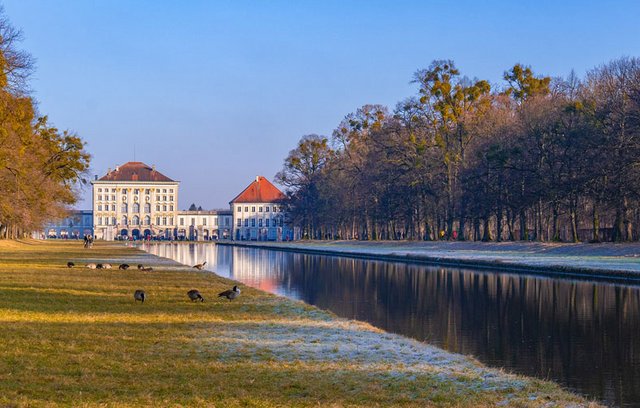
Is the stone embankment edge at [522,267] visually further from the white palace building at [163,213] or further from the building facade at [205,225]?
the building facade at [205,225]

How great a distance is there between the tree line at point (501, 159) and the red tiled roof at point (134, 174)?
81829 millimetres

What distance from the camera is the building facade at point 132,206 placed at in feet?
572

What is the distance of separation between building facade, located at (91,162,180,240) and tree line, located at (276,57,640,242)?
79.7 m

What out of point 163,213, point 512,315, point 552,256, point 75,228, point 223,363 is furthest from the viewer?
point 75,228

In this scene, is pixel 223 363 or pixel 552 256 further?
pixel 552 256

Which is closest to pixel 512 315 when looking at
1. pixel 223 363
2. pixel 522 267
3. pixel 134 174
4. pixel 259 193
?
pixel 223 363

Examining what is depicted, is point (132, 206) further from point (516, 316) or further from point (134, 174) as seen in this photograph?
point (516, 316)

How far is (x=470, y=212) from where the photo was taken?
66.7 meters

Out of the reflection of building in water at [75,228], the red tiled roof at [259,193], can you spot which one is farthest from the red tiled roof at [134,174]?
the red tiled roof at [259,193]

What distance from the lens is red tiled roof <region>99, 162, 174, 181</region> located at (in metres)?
176

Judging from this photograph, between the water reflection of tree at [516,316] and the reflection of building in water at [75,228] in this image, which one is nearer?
the water reflection of tree at [516,316]

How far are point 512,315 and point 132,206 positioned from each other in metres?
160

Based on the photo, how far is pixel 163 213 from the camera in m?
176

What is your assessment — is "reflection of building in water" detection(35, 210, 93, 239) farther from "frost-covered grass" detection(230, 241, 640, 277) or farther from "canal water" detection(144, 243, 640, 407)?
"canal water" detection(144, 243, 640, 407)
